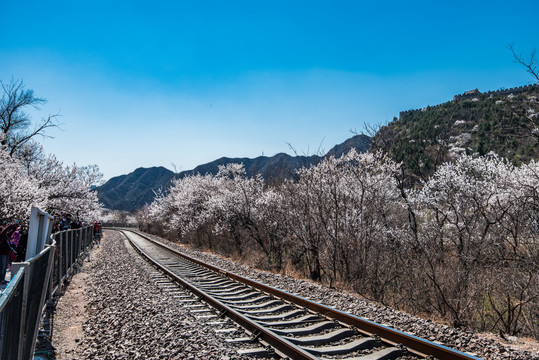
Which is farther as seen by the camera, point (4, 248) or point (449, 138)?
point (449, 138)

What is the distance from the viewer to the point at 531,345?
6562 millimetres

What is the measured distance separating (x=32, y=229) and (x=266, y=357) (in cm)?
383

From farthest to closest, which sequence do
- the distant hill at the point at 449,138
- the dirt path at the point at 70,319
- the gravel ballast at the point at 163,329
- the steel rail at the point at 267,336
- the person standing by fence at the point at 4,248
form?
the person standing by fence at the point at 4,248 → the distant hill at the point at 449,138 → the dirt path at the point at 70,319 → the gravel ballast at the point at 163,329 → the steel rail at the point at 267,336

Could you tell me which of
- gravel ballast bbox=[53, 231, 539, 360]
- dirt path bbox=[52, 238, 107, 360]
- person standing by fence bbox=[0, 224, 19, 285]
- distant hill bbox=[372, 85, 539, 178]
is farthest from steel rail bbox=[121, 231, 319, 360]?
distant hill bbox=[372, 85, 539, 178]

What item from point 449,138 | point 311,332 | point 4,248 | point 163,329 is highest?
point 449,138

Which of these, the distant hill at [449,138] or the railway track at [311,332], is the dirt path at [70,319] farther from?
the distant hill at [449,138]

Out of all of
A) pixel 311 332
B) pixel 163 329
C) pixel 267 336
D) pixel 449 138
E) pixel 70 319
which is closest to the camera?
pixel 267 336

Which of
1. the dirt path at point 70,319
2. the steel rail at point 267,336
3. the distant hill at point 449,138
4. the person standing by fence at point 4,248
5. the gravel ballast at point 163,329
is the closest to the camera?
the steel rail at point 267,336

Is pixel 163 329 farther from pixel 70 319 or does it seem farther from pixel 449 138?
pixel 449 138

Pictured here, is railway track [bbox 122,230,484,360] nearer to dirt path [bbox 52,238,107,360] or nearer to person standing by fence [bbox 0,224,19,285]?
dirt path [bbox 52,238,107,360]

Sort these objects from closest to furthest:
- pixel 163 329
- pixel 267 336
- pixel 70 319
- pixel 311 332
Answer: pixel 267 336 → pixel 311 332 → pixel 163 329 → pixel 70 319

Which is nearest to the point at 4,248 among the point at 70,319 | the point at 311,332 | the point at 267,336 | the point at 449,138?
the point at 70,319

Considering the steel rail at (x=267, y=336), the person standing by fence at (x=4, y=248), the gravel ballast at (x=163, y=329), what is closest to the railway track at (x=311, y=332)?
the steel rail at (x=267, y=336)

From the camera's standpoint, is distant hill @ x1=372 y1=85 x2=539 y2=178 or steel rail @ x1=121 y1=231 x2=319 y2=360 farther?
distant hill @ x1=372 y1=85 x2=539 y2=178
